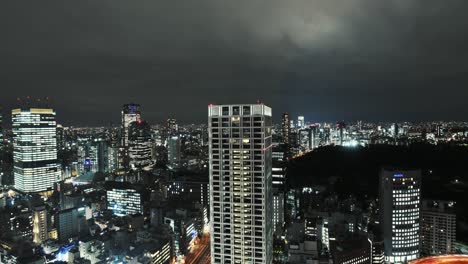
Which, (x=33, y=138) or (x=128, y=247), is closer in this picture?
(x=128, y=247)

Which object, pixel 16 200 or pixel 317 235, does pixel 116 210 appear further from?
pixel 317 235

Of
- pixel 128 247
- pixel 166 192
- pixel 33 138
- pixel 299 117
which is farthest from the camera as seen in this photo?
pixel 299 117

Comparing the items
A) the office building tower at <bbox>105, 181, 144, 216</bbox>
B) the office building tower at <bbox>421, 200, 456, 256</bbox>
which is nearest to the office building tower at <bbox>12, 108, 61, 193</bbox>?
the office building tower at <bbox>105, 181, 144, 216</bbox>

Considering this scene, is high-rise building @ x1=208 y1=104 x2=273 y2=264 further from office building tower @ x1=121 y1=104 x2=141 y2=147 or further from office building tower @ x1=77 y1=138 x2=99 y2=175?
→ office building tower @ x1=121 y1=104 x2=141 y2=147

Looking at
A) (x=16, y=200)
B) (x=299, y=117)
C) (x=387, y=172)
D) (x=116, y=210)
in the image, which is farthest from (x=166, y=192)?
(x=299, y=117)

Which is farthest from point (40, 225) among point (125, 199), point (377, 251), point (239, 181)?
point (377, 251)

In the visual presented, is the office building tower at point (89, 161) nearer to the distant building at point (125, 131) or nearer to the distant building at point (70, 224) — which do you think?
the distant building at point (125, 131)
